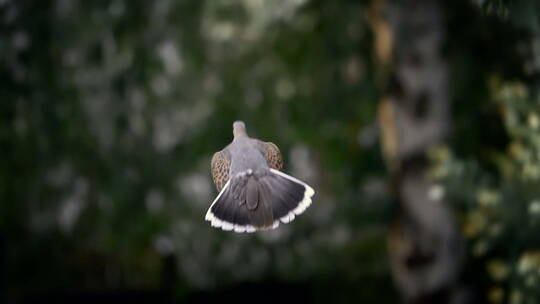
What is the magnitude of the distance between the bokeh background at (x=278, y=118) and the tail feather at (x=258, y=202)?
107 inches

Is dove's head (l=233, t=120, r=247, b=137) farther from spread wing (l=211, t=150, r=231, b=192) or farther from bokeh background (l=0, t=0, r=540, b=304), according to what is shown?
bokeh background (l=0, t=0, r=540, b=304)

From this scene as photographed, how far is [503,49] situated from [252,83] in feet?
5.67

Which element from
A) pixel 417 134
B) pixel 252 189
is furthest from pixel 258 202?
pixel 417 134

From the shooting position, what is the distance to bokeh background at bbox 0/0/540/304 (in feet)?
15.5

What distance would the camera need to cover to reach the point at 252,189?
1.28 metres

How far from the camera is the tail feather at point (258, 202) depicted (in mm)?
1162

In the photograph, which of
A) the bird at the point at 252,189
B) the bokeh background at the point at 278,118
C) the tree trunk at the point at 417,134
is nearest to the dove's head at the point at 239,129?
the bird at the point at 252,189

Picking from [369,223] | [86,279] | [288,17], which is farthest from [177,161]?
[86,279]

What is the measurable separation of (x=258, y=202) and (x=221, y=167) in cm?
18

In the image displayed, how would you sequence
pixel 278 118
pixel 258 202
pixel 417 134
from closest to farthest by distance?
pixel 258 202 → pixel 278 118 → pixel 417 134

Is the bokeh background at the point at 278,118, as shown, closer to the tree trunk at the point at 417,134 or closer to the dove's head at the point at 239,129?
the tree trunk at the point at 417,134

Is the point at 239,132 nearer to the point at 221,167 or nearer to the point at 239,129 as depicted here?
the point at 239,129

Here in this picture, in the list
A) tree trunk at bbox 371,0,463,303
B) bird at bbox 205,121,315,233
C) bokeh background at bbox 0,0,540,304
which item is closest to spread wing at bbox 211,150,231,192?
bird at bbox 205,121,315,233

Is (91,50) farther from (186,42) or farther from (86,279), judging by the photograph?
(86,279)
